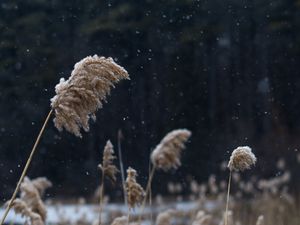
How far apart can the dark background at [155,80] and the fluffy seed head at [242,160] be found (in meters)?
14.1

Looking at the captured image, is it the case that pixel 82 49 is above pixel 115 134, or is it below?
above

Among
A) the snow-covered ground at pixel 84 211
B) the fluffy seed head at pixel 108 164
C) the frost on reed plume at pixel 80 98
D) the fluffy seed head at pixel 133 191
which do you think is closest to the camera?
the frost on reed plume at pixel 80 98

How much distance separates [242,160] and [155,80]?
15.8 meters

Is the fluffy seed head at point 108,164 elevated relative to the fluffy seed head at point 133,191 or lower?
elevated

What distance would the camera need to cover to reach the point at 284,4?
17562 millimetres

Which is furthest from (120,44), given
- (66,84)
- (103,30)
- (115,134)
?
(66,84)

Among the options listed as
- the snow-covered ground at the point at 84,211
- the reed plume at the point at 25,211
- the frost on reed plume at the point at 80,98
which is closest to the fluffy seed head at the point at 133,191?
the reed plume at the point at 25,211

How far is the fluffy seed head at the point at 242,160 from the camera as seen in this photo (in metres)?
2.54

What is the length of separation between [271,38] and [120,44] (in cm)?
343

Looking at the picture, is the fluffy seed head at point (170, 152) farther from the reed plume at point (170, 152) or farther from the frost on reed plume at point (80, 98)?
the frost on reed plume at point (80, 98)

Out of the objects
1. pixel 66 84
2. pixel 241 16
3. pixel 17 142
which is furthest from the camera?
pixel 241 16

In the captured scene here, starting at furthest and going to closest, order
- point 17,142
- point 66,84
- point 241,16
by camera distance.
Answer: point 241,16, point 17,142, point 66,84

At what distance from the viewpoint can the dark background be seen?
17203mm

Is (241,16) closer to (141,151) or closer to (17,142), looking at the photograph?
(141,151)
